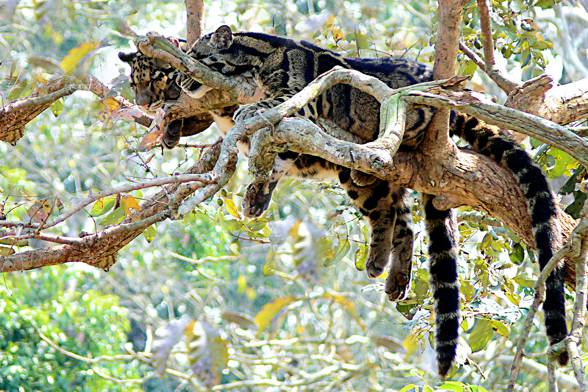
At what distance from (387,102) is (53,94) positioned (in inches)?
71.0

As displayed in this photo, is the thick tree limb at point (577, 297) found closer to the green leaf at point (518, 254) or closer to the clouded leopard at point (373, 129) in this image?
the clouded leopard at point (373, 129)

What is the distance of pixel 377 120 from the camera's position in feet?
14.6

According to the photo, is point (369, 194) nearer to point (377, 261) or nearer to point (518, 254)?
point (377, 261)

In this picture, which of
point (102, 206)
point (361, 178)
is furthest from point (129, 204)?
point (361, 178)

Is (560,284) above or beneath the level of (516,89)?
beneath

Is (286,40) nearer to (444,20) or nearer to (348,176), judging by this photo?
(348,176)

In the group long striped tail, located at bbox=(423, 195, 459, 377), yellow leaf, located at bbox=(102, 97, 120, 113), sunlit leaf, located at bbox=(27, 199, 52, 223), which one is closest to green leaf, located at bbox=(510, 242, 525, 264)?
long striped tail, located at bbox=(423, 195, 459, 377)

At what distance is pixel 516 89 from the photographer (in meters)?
3.95

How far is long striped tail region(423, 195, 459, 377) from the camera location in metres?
4.12

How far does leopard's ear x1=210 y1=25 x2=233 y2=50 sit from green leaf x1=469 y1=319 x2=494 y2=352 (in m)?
2.06

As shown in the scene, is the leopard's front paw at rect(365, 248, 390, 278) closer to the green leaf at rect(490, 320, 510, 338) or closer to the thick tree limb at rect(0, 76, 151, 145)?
the green leaf at rect(490, 320, 510, 338)

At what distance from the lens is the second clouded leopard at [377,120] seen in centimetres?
375

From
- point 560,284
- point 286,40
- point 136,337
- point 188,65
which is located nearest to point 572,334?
point 560,284

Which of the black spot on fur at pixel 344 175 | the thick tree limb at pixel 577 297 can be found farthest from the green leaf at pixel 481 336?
the thick tree limb at pixel 577 297
